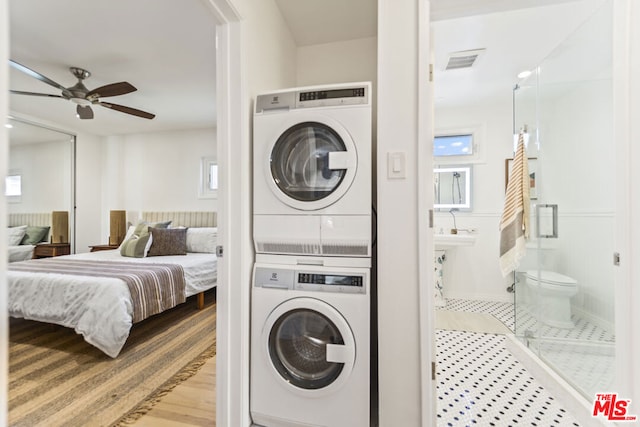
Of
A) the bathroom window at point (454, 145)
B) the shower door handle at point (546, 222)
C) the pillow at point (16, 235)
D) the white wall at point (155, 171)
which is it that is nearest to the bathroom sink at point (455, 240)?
the shower door handle at point (546, 222)

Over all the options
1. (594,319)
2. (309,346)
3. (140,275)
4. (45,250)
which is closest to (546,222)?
(594,319)

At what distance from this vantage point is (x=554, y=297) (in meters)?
2.26

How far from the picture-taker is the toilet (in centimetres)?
219

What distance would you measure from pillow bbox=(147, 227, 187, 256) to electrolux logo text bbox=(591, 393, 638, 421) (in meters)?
4.00

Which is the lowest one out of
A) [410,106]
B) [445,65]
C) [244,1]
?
[410,106]

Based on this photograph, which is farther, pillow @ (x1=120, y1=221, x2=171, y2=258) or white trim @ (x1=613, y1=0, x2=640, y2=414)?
pillow @ (x1=120, y1=221, x2=171, y2=258)

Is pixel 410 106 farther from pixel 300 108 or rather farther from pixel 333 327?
pixel 333 327

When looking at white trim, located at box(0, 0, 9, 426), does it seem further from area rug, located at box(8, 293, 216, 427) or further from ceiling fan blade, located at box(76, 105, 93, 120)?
ceiling fan blade, located at box(76, 105, 93, 120)

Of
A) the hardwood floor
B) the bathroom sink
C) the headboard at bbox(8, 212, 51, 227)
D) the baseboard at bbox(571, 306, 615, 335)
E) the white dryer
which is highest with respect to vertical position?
the white dryer

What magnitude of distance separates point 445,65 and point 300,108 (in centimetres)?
195

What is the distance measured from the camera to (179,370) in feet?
6.47

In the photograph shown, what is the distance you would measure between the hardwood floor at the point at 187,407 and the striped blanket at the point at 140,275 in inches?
35.2

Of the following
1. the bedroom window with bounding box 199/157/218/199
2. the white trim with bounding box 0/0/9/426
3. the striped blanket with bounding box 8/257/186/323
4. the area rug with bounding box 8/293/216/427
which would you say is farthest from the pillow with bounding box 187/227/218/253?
the white trim with bounding box 0/0/9/426

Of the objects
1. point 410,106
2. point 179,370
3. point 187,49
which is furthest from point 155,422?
point 187,49
